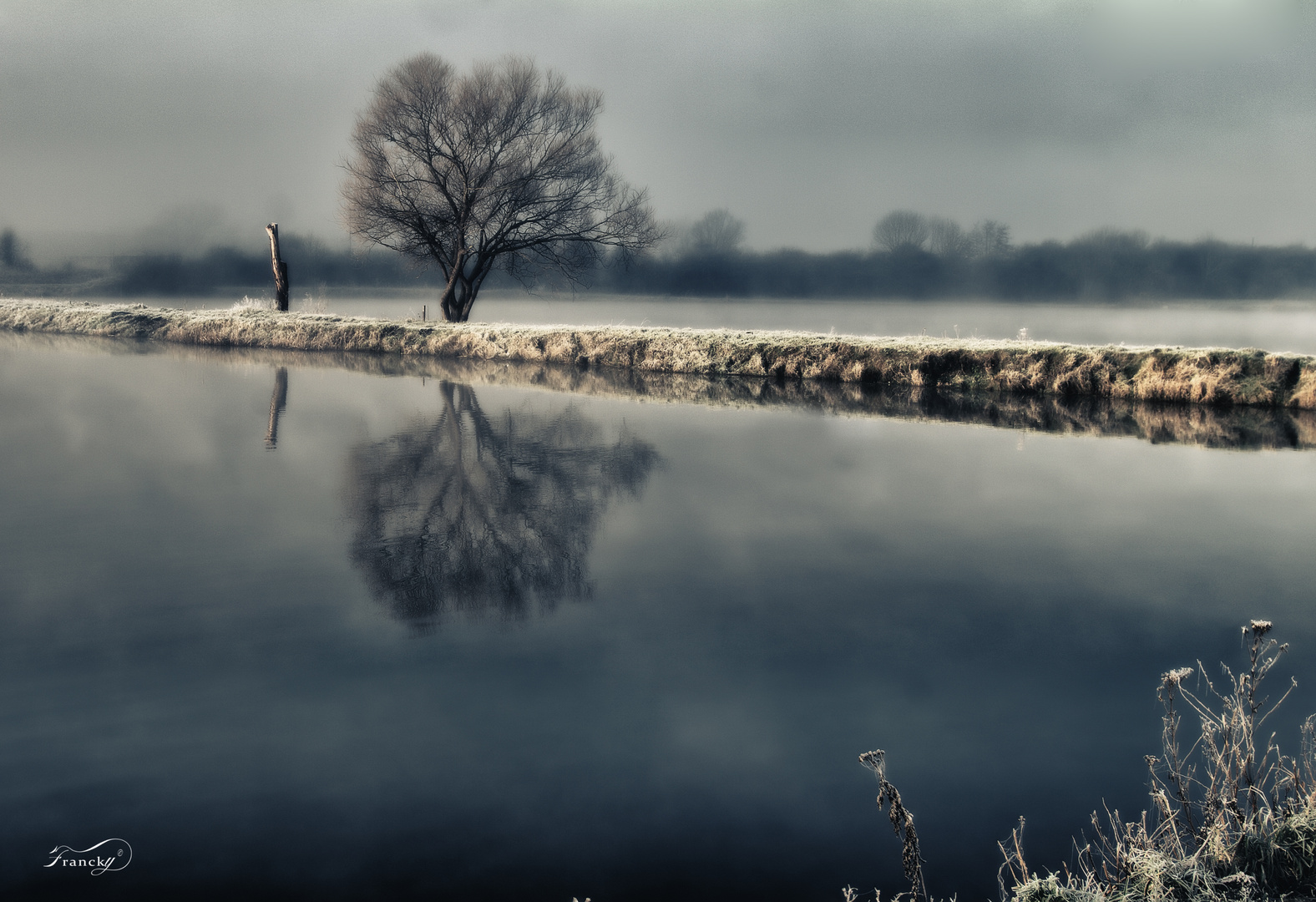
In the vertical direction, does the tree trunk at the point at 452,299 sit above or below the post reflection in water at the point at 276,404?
above

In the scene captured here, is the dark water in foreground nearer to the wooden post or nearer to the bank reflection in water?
the bank reflection in water

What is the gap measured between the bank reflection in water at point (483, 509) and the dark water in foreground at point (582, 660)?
53 mm

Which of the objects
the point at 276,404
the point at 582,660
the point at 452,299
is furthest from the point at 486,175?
the point at 582,660

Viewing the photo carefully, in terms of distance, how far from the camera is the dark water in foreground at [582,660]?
10.4 ft

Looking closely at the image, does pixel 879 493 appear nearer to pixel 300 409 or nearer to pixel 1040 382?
pixel 300 409

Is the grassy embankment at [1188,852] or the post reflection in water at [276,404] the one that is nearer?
the grassy embankment at [1188,852]

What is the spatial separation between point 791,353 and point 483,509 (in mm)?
15218

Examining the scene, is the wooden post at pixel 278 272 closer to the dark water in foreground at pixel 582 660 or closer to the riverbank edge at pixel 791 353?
the riverbank edge at pixel 791 353

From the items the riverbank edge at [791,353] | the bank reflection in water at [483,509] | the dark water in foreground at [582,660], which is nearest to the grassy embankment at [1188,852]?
the dark water in foreground at [582,660]

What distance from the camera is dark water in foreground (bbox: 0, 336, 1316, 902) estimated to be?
3.17 meters

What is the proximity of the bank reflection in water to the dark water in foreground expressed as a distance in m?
0.05

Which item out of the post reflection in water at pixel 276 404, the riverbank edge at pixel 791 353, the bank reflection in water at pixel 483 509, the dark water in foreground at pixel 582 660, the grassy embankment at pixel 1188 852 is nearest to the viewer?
the grassy embankment at pixel 1188 852

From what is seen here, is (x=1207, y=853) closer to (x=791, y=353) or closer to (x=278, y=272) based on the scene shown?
(x=791, y=353)

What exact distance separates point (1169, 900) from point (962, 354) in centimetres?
1860
